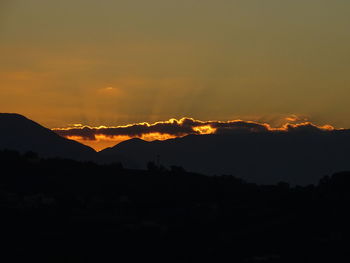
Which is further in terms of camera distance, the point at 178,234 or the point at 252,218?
the point at 252,218

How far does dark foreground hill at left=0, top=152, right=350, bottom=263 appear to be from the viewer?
348ft

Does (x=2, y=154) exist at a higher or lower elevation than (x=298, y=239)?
higher

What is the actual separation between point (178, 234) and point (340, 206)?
20646 mm

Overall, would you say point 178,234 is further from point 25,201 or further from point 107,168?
point 107,168

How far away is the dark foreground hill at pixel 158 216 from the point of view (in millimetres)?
106125

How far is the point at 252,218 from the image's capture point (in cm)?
12475

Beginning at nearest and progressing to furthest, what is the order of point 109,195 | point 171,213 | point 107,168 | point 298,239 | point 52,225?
point 298,239
point 52,225
point 171,213
point 109,195
point 107,168

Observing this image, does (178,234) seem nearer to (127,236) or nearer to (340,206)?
(127,236)

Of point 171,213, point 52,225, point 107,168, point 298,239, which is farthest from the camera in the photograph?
point 107,168

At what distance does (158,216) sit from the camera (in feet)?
426

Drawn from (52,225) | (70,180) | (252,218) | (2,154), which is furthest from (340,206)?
(2,154)

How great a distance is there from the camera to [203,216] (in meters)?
127

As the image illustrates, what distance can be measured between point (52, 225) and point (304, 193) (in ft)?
109

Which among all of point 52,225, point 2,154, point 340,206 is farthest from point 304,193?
point 2,154
